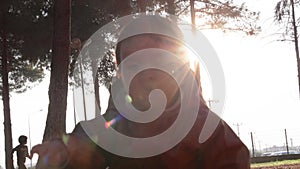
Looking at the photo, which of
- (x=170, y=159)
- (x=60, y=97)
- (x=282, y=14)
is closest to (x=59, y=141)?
(x=170, y=159)

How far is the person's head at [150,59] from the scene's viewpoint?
5.29 ft

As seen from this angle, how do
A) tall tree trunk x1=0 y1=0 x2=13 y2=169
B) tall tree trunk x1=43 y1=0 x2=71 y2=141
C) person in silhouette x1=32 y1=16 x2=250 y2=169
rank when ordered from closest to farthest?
person in silhouette x1=32 y1=16 x2=250 y2=169
tall tree trunk x1=43 y1=0 x2=71 y2=141
tall tree trunk x1=0 y1=0 x2=13 y2=169

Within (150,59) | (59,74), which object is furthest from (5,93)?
(150,59)

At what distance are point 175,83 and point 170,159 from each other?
0.21 m

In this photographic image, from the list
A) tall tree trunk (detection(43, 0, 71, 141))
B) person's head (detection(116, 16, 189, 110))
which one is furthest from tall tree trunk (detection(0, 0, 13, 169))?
person's head (detection(116, 16, 189, 110))

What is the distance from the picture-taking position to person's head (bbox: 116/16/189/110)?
1613mm

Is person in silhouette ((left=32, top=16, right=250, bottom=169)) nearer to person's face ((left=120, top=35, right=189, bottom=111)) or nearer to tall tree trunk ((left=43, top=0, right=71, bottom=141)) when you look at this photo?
person's face ((left=120, top=35, right=189, bottom=111))

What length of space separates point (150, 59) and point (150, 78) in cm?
7

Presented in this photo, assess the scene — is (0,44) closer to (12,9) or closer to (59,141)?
(12,9)

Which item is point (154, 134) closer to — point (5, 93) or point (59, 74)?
point (59, 74)

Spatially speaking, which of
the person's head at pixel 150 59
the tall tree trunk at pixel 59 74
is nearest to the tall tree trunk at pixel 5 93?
the tall tree trunk at pixel 59 74

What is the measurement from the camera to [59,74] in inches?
528

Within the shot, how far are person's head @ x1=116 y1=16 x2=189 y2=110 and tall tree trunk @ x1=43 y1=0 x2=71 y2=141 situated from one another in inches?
443

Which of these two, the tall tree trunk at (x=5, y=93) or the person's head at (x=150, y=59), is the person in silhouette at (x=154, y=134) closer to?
the person's head at (x=150, y=59)
